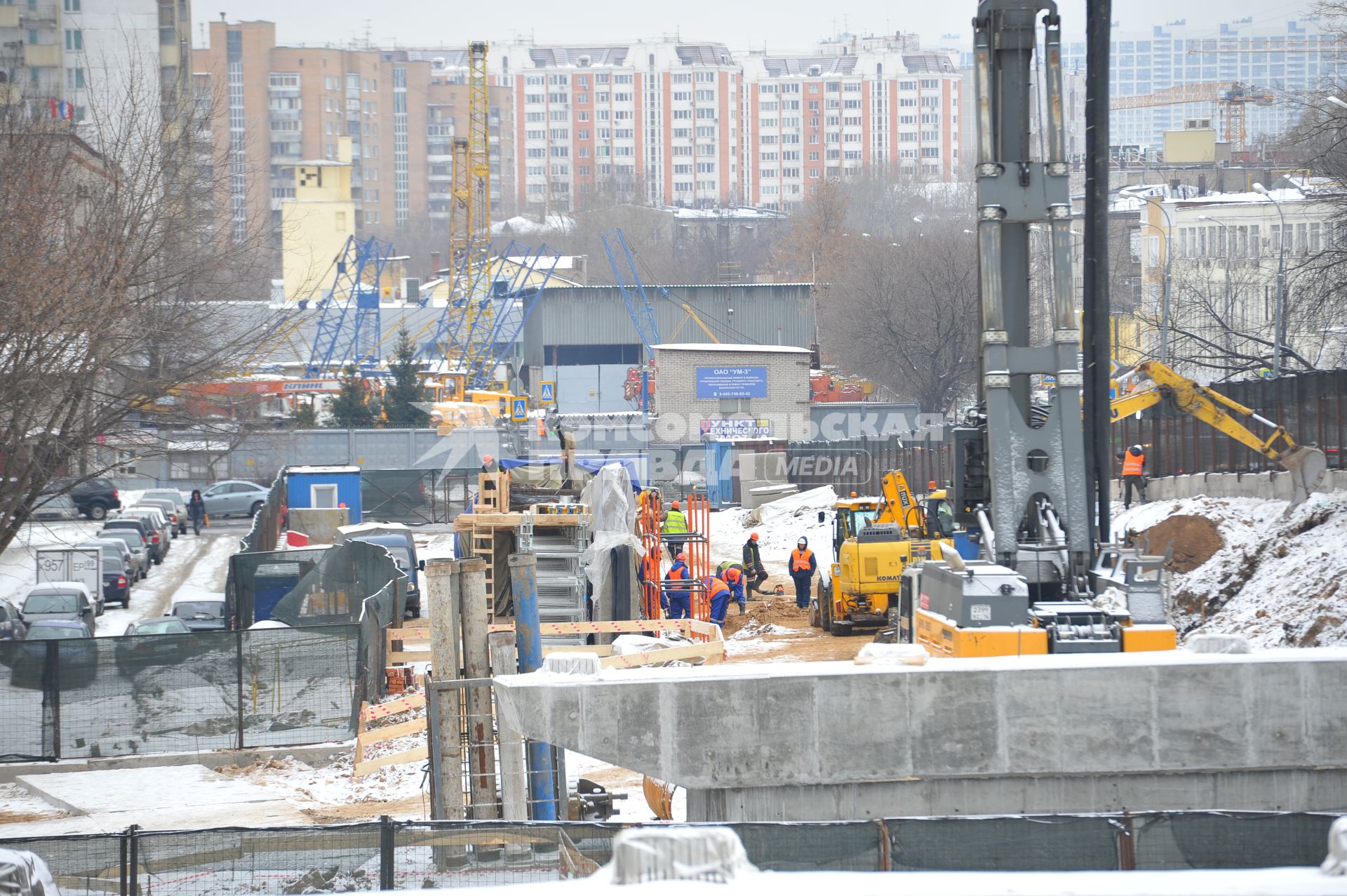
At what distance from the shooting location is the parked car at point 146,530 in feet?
124

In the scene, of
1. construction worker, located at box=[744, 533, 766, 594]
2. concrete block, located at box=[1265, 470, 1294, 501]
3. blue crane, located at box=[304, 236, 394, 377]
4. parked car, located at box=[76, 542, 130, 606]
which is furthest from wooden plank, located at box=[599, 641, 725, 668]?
blue crane, located at box=[304, 236, 394, 377]

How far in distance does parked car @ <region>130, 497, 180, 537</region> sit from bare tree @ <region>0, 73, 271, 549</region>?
59.2 ft

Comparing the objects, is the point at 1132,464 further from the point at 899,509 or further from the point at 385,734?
the point at 385,734

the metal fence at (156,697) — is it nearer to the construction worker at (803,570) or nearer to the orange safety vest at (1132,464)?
the construction worker at (803,570)

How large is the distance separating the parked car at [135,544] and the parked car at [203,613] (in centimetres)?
1107

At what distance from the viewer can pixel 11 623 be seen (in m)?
24.6

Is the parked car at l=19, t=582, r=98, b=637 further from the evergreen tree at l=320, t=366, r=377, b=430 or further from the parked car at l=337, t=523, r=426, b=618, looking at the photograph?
the evergreen tree at l=320, t=366, r=377, b=430

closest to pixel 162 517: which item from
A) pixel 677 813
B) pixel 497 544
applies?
pixel 497 544

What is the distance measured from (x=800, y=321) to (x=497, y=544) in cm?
6012

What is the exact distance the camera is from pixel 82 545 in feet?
104

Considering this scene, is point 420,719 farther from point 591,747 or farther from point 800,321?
point 800,321

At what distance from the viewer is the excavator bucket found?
25344 mm

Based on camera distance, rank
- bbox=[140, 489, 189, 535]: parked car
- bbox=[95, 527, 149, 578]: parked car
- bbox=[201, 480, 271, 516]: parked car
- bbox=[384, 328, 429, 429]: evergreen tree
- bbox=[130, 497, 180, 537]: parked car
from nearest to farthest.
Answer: bbox=[95, 527, 149, 578]: parked car < bbox=[130, 497, 180, 537]: parked car < bbox=[140, 489, 189, 535]: parked car < bbox=[201, 480, 271, 516]: parked car < bbox=[384, 328, 429, 429]: evergreen tree

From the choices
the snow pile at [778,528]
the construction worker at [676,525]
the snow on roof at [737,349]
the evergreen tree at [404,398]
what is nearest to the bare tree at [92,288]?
the construction worker at [676,525]
